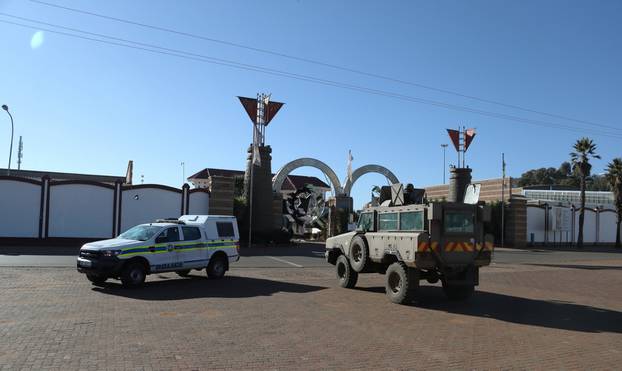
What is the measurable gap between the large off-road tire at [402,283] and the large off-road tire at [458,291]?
1331 mm

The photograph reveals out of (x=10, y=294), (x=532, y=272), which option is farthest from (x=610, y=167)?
(x=10, y=294)

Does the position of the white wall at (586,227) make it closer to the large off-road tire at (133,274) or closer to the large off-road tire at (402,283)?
the large off-road tire at (402,283)

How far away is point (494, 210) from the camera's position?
4619cm

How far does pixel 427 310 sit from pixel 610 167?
49566 millimetres

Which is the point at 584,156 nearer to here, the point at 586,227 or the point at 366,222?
the point at 586,227

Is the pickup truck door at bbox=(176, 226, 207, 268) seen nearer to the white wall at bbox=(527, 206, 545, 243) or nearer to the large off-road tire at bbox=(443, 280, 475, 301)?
the large off-road tire at bbox=(443, 280, 475, 301)

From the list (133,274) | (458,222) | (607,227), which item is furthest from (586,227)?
(133,274)

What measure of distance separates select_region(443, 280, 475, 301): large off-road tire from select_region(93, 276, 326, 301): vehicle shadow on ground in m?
3.52

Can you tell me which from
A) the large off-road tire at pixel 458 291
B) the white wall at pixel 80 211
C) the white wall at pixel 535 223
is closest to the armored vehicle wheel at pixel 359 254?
the large off-road tire at pixel 458 291

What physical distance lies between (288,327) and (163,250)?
6799 millimetres

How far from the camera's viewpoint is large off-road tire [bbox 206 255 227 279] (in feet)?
54.8

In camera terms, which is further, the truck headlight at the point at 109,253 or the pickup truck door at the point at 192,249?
the pickup truck door at the point at 192,249

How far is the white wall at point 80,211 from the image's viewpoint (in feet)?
102

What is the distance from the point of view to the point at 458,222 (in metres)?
12.8
